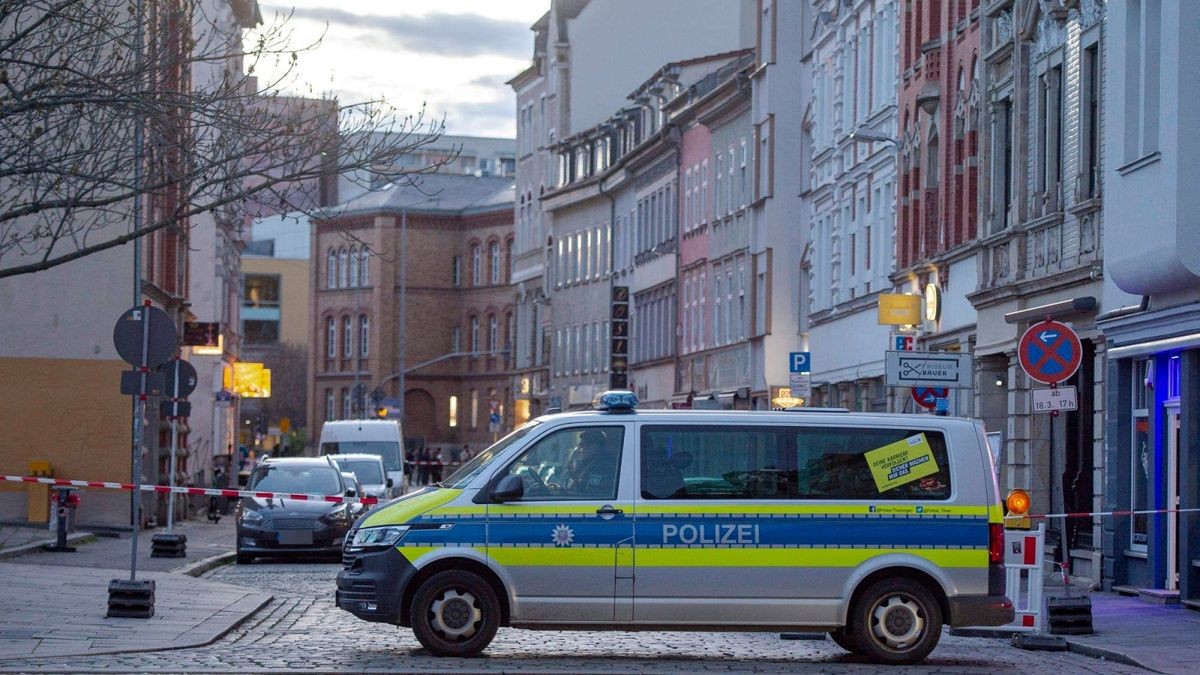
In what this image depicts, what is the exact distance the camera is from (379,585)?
16.7 m

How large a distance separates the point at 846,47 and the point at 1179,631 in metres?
29.0

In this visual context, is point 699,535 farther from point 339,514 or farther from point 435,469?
point 435,469

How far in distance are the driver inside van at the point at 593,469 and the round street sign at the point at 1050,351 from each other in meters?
5.41

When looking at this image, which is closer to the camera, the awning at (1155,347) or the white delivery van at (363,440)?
the awning at (1155,347)

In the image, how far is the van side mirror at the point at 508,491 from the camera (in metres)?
16.7

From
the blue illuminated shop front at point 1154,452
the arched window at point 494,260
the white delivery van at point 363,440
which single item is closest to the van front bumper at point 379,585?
the blue illuminated shop front at point 1154,452

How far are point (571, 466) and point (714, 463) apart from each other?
109 cm

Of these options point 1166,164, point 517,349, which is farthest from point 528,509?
point 517,349

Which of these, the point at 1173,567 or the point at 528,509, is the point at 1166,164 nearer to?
the point at 1173,567

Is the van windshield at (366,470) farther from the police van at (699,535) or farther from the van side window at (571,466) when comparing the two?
the van side window at (571,466)

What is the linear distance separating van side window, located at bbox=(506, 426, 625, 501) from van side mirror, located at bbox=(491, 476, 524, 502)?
0.11 m

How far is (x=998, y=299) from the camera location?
31969mm

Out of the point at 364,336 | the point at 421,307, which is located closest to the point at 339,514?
the point at 421,307

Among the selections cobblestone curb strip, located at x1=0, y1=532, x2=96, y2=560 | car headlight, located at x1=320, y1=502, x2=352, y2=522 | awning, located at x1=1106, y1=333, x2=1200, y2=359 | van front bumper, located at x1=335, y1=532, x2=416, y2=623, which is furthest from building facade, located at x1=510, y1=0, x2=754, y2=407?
van front bumper, located at x1=335, y1=532, x2=416, y2=623
